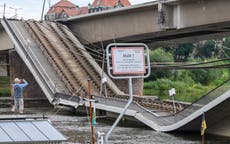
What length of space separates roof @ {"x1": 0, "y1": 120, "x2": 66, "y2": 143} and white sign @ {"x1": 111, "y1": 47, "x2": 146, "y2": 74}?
1853 millimetres

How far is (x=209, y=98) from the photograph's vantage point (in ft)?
74.1

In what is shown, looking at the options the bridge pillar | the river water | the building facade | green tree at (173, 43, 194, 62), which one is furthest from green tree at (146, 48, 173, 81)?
the building facade

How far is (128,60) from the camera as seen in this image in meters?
11.8

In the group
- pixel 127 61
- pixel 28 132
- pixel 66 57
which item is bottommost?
pixel 28 132

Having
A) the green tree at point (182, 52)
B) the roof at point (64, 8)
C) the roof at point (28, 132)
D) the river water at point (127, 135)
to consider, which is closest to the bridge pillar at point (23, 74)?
the river water at point (127, 135)

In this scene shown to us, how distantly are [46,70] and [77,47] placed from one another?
4037 mm

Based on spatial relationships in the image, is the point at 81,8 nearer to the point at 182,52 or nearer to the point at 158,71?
the point at 182,52

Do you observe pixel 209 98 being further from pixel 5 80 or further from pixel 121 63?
pixel 5 80

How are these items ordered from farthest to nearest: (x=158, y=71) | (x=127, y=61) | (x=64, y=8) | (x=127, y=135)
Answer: (x=64, y=8) < (x=158, y=71) < (x=127, y=135) < (x=127, y=61)

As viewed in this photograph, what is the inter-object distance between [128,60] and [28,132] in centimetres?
250

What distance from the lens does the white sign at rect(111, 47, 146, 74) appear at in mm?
11711

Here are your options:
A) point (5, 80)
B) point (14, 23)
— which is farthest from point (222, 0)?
point (5, 80)

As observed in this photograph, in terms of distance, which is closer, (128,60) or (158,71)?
(128,60)

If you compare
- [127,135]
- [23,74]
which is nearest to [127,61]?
[127,135]
